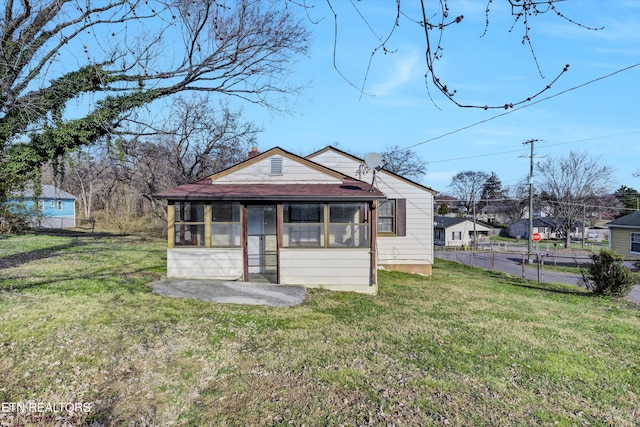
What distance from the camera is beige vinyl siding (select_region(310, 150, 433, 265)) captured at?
43.3ft

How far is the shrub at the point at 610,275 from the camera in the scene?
439 inches

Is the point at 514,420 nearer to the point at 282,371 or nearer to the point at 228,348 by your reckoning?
the point at 282,371

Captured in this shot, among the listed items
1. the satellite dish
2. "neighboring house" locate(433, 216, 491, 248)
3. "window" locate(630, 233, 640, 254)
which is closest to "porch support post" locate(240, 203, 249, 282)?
the satellite dish

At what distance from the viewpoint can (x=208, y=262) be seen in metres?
9.30

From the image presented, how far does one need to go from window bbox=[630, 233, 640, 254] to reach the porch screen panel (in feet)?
85.7

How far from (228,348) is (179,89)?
7870mm

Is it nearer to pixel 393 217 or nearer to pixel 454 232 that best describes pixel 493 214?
pixel 454 232

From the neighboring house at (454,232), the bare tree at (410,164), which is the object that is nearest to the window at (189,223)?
the bare tree at (410,164)

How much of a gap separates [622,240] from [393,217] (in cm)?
2331

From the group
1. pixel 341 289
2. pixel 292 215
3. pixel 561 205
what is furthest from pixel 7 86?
pixel 561 205

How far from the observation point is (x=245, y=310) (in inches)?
277

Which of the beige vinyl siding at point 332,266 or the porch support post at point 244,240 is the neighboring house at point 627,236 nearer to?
the beige vinyl siding at point 332,266

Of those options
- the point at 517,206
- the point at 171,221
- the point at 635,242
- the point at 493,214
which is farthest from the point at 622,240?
the point at 493,214

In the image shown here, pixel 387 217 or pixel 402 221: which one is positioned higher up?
pixel 387 217
